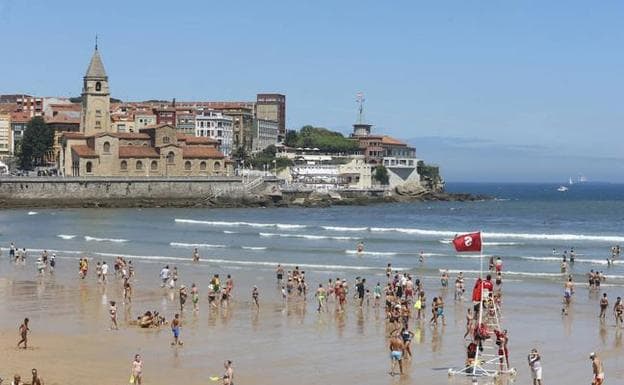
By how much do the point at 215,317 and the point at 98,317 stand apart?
346 cm

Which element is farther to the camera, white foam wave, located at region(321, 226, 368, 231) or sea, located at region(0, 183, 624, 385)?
white foam wave, located at region(321, 226, 368, 231)

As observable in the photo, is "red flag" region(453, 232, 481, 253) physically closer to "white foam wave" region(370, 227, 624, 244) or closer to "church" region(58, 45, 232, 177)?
"white foam wave" region(370, 227, 624, 244)

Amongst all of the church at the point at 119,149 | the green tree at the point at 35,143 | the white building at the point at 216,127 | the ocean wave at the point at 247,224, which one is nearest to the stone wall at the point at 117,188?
the church at the point at 119,149

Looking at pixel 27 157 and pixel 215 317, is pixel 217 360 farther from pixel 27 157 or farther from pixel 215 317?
pixel 27 157

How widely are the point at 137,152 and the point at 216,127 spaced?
36.4m

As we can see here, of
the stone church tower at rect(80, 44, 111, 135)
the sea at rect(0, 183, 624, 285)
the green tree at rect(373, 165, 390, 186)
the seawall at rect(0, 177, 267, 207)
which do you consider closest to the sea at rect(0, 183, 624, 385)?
the sea at rect(0, 183, 624, 285)

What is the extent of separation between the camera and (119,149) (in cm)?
10556

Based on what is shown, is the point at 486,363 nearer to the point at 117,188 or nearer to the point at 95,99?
the point at 117,188

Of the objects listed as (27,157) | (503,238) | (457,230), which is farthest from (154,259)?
(27,157)

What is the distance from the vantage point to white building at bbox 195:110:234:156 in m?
140

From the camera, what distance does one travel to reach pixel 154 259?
48.7 m

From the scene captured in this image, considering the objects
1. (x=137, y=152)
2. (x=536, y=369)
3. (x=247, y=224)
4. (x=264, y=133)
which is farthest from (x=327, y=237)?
(x=264, y=133)

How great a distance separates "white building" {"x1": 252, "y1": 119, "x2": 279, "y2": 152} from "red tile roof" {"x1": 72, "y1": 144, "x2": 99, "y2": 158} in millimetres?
47272

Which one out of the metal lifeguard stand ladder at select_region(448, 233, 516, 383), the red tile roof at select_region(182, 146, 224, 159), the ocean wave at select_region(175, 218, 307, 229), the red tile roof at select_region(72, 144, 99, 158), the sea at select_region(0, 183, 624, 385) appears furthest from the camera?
the red tile roof at select_region(182, 146, 224, 159)
